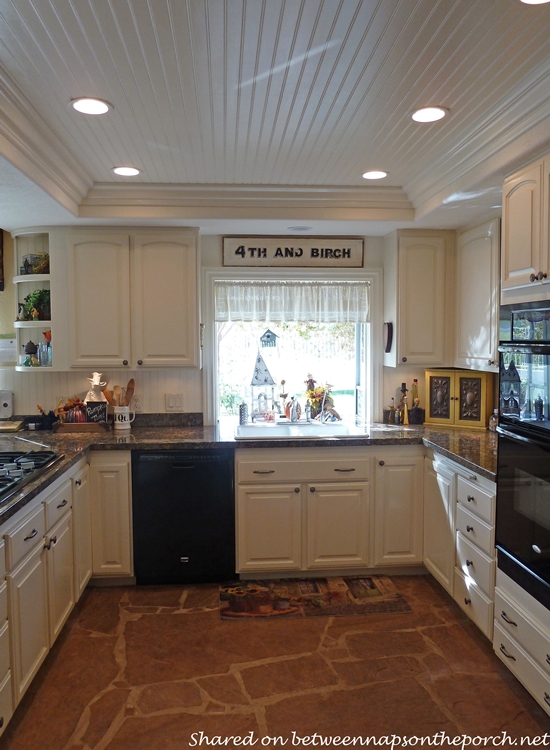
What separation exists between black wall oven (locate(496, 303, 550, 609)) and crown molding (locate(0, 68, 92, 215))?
208cm

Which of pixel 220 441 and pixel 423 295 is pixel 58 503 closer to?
pixel 220 441

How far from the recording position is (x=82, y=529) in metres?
3.13

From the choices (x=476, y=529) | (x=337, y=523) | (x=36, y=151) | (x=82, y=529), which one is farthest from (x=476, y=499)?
(x=36, y=151)

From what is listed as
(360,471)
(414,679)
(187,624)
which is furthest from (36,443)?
(414,679)

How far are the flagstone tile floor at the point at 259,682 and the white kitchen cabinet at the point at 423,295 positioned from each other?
156 centimetres

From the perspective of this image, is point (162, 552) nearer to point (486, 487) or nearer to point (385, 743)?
point (385, 743)

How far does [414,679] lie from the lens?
98.0 inches

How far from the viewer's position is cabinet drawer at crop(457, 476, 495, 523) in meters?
2.57

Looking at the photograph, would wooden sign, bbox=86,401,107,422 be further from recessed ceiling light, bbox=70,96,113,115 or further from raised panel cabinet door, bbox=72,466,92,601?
recessed ceiling light, bbox=70,96,113,115

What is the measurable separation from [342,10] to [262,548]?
281 centimetres

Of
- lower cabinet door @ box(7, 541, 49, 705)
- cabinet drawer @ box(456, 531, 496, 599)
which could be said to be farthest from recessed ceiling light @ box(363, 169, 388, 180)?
lower cabinet door @ box(7, 541, 49, 705)

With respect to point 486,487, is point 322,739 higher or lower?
lower

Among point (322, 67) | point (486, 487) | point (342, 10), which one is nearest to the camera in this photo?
point (342, 10)

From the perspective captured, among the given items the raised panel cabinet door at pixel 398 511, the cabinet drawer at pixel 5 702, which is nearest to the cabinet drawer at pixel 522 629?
the raised panel cabinet door at pixel 398 511
